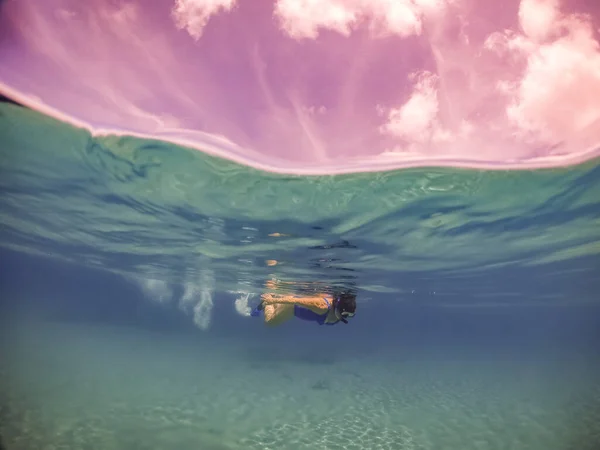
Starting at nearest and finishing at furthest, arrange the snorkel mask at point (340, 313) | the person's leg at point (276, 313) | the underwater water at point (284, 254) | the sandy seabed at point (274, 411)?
the underwater water at point (284, 254) < the sandy seabed at point (274, 411) < the snorkel mask at point (340, 313) < the person's leg at point (276, 313)

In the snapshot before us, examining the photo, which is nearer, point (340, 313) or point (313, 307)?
point (340, 313)

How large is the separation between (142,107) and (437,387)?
23.1 metres

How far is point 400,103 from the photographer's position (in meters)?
7.18

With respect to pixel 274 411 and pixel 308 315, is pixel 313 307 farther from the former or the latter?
pixel 274 411

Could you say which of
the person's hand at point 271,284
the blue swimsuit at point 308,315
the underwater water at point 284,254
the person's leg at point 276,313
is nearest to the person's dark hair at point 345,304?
the blue swimsuit at point 308,315

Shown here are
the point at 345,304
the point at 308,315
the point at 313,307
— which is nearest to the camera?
the point at 345,304

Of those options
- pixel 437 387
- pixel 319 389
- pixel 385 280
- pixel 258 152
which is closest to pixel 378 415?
pixel 319 389

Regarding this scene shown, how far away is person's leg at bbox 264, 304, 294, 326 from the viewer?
11.2 meters

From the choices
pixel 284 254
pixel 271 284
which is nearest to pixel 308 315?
pixel 284 254

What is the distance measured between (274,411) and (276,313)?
5.50 m

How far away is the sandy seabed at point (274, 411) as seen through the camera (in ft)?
34.3

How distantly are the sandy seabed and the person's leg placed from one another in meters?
3.84

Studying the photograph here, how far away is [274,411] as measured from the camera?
1370 cm

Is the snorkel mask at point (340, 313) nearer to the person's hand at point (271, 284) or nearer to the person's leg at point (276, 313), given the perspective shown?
the person's leg at point (276, 313)
